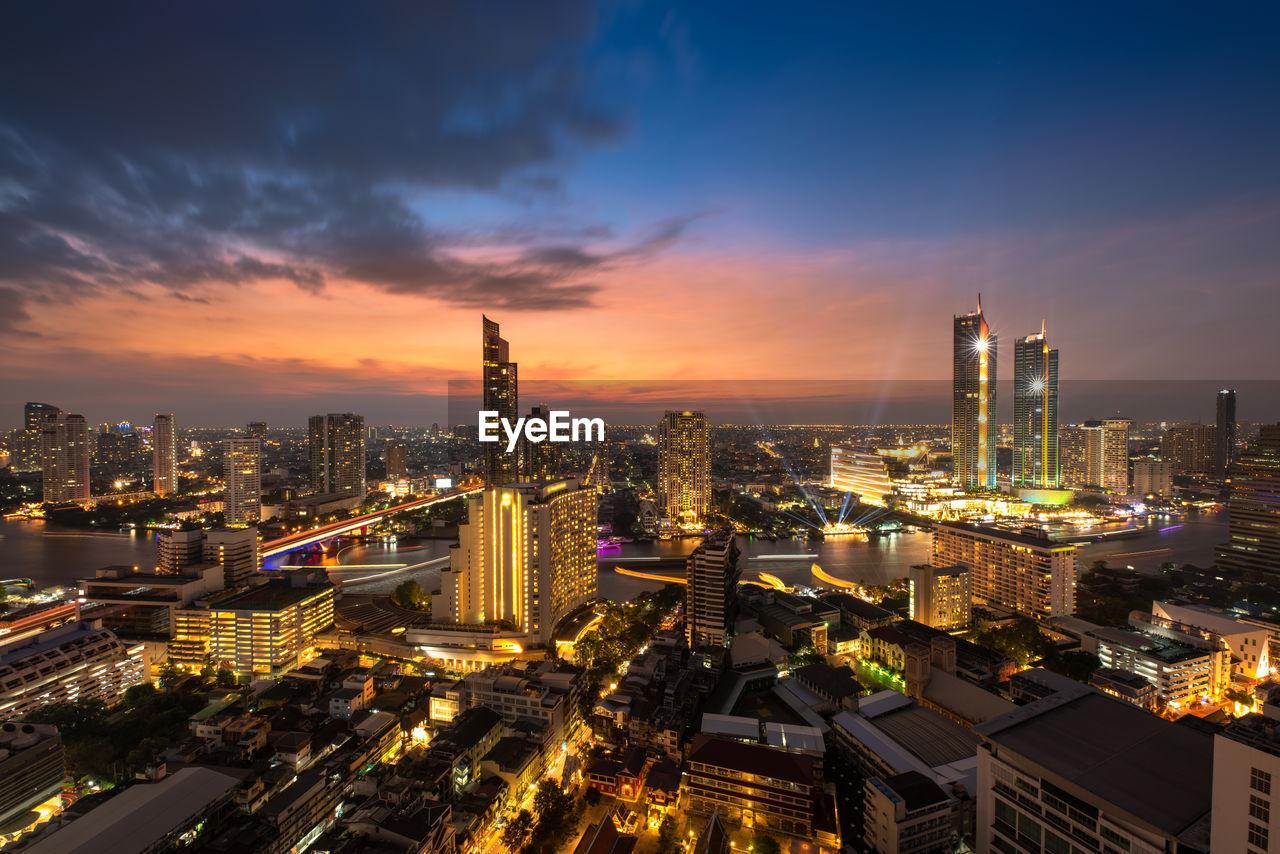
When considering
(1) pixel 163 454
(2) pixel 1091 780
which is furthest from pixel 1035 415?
(1) pixel 163 454

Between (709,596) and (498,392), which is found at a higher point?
(498,392)

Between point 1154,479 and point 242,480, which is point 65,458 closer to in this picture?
point 242,480

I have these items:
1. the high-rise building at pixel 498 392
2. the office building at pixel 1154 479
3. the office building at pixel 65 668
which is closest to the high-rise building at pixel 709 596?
the office building at pixel 65 668

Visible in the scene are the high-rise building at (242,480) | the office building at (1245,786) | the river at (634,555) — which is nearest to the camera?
the office building at (1245,786)

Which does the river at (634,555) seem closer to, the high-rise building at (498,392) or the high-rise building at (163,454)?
the high-rise building at (498,392)

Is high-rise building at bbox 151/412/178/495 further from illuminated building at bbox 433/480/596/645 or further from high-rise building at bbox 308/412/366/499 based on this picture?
illuminated building at bbox 433/480/596/645

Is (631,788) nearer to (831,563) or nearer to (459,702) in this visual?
(459,702)
